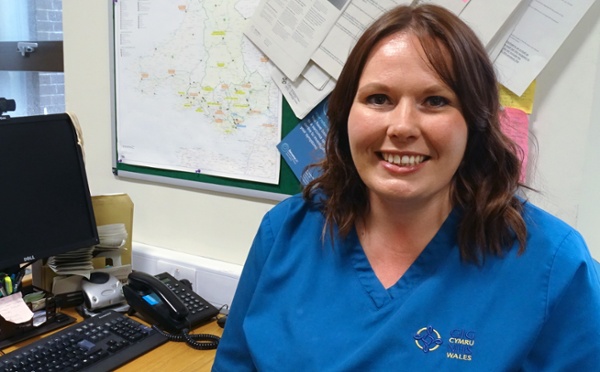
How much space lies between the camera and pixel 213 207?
1.74 metres

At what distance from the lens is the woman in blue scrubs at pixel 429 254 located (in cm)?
93

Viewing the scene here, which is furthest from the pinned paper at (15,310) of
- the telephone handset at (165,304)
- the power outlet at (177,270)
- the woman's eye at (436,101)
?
the woman's eye at (436,101)

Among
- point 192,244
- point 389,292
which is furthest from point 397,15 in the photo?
point 192,244

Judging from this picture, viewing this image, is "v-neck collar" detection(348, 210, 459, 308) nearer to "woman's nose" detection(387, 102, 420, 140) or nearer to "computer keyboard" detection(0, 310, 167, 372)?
"woman's nose" detection(387, 102, 420, 140)

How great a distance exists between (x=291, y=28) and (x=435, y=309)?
870 millimetres

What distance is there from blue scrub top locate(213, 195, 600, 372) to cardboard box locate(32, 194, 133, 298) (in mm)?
691

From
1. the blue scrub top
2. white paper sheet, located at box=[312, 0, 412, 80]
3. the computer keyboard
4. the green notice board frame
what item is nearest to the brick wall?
the green notice board frame

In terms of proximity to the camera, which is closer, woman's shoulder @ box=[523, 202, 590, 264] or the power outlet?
woman's shoulder @ box=[523, 202, 590, 264]

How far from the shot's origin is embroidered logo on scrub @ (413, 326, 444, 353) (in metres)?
0.94

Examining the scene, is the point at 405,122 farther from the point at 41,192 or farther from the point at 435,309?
the point at 41,192

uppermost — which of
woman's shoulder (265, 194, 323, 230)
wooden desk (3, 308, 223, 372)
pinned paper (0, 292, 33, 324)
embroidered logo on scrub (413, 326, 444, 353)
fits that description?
embroidered logo on scrub (413, 326, 444, 353)

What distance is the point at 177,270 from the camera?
176 cm

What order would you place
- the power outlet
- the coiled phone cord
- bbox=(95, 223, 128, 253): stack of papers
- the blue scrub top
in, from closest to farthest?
the blue scrub top
the coiled phone cord
bbox=(95, 223, 128, 253): stack of papers
the power outlet

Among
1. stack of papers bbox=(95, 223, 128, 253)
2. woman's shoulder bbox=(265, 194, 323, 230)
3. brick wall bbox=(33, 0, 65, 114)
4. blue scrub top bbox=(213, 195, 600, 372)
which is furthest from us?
brick wall bbox=(33, 0, 65, 114)
